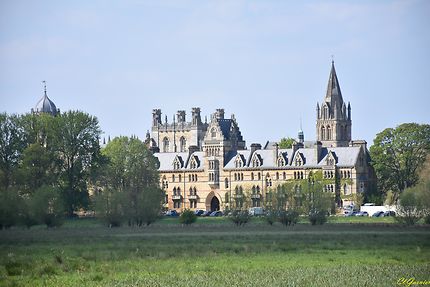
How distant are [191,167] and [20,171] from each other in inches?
2032

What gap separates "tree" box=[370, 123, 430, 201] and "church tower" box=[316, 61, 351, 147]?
3176 centimetres

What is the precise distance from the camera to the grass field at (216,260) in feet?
153

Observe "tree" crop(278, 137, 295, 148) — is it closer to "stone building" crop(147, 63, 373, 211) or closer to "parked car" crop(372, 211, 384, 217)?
"stone building" crop(147, 63, 373, 211)

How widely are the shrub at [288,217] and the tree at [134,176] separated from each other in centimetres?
1074

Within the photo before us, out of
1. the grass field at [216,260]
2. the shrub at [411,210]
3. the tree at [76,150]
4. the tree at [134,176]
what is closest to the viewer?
the grass field at [216,260]

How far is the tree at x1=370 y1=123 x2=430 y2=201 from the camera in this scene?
469 feet

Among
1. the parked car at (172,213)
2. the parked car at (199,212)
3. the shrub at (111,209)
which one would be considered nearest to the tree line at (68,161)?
the shrub at (111,209)

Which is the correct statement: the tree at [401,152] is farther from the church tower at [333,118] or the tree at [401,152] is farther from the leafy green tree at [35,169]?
the leafy green tree at [35,169]

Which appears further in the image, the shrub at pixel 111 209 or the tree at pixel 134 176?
the tree at pixel 134 176

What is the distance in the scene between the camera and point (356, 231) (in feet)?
274

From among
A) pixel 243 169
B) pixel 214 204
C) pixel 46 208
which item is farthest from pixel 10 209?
pixel 214 204

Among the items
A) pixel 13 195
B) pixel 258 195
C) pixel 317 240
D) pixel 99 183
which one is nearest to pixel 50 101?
pixel 258 195

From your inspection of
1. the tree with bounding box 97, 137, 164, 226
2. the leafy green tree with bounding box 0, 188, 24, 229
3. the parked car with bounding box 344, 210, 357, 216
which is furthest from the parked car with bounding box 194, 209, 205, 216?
the leafy green tree with bounding box 0, 188, 24, 229

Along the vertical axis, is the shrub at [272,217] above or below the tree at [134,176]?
below
